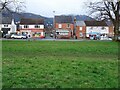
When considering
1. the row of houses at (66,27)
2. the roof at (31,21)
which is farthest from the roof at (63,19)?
the roof at (31,21)

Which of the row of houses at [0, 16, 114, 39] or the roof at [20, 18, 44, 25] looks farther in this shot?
the roof at [20, 18, 44, 25]

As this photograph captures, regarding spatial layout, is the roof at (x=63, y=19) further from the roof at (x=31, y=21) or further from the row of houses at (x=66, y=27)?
the roof at (x=31, y=21)

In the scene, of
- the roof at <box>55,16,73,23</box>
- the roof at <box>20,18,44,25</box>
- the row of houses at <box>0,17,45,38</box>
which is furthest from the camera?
the roof at <box>20,18,44,25</box>

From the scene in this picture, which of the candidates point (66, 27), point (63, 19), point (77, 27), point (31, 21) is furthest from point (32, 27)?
point (77, 27)

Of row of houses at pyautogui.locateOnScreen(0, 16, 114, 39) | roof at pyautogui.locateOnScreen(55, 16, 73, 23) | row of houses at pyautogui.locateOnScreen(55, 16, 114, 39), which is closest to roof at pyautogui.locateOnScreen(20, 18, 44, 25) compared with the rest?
row of houses at pyautogui.locateOnScreen(0, 16, 114, 39)

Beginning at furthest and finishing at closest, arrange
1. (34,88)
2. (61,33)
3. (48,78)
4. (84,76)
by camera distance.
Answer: (61,33)
(84,76)
(48,78)
(34,88)

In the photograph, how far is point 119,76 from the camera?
419 inches

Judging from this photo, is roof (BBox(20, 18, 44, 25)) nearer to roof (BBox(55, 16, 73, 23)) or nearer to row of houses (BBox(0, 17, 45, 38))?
row of houses (BBox(0, 17, 45, 38))

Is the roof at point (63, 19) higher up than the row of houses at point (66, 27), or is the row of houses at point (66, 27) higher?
the roof at point (63, 19)

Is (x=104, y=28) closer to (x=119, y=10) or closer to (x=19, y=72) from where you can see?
(x=119, y=10)

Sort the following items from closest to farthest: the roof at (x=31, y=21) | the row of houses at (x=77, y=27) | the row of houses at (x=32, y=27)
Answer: the row of houses at (x=32, y=27) < the row of houses at (x=77, y=27) < the roof at (x=31, y=21)

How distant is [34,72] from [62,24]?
101 metres

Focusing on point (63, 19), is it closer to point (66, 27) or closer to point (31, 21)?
point (66, 27)

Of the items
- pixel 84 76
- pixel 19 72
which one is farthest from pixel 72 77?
pixel 19 72
